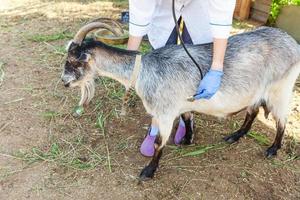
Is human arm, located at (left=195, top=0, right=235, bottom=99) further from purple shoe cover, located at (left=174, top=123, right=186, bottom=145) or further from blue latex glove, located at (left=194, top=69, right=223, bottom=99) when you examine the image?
purple shoe cover, located at (left=174, top=123, right=186, bottom=145)

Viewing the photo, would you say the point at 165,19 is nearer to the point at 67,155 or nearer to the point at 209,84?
the point at 209,84

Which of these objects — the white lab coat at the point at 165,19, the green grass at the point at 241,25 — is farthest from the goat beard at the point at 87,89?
the green grass at the point at 241,25

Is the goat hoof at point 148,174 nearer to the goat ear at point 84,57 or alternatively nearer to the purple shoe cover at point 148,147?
the purple shoe cover at point 148,147

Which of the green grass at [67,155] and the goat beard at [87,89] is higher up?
the goat beard at [87,89]

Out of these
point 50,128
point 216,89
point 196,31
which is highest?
point 196,31

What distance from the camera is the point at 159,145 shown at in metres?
3.22

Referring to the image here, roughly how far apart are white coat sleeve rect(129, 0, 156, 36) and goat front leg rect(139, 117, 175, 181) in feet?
2.31

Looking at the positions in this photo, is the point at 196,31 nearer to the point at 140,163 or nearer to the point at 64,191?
the point at 140,163

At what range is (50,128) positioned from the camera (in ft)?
12.7

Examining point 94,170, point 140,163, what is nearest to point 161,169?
point 140,163

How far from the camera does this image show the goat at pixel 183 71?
9.97 feet

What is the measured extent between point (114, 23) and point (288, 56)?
1.36 m

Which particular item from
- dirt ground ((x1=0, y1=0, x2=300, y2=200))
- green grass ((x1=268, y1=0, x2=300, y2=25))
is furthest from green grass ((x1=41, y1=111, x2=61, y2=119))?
green grass ((x1=268, y1=0, x2=300, y2=25))

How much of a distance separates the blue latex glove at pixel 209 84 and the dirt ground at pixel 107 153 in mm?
776
